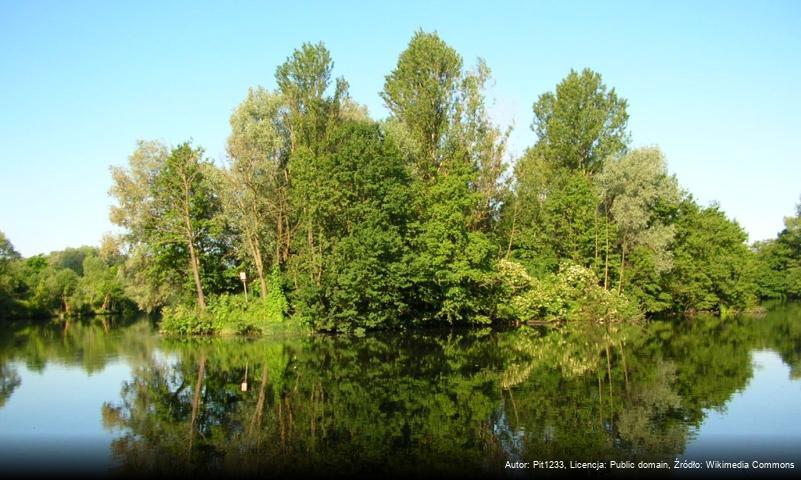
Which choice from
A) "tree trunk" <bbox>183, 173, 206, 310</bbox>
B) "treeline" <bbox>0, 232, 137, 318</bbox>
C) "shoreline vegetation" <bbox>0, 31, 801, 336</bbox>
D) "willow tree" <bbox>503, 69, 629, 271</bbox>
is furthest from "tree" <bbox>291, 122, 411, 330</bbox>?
"treeline" <bbox>0, 232, 137, 318</bbox>

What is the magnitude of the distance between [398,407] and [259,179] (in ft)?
85.2

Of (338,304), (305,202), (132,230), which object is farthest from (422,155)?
(132,230)

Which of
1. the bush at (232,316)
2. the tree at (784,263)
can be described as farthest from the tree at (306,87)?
the tree at (784,263)

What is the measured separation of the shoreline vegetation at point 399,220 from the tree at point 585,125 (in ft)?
0.65

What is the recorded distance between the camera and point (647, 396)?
1652cm

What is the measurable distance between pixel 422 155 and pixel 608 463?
106 feet

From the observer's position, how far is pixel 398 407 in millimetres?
15492

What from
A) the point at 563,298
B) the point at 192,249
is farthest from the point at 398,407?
the point at 563,298

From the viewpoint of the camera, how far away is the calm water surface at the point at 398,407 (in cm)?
1151

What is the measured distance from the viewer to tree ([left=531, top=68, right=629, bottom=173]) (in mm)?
50625

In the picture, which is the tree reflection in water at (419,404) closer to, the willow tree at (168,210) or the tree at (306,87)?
the willow tree at (168,210)

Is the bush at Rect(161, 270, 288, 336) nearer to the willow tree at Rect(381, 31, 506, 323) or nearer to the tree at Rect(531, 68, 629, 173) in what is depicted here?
the willow tree at Rect(381, 31, 506, 323)

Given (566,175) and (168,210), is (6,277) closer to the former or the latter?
(168,210)

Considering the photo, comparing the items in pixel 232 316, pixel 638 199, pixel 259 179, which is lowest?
pixel 232 316
